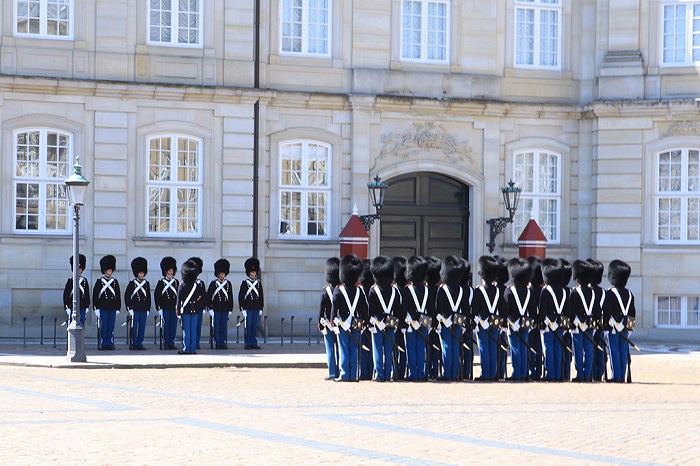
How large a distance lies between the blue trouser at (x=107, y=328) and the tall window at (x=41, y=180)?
2344 millimetres

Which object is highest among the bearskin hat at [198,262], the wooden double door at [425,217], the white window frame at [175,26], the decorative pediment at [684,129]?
the white window frame at [175,26]

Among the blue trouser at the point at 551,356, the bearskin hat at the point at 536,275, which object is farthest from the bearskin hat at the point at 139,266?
the blue trouser at the point at 551,356

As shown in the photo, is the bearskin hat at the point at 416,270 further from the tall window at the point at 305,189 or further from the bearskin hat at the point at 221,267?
the tall window at the point at 305,189

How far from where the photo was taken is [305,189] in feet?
75.6

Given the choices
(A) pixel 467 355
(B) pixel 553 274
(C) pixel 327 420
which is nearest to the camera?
(C) pixel 327 420

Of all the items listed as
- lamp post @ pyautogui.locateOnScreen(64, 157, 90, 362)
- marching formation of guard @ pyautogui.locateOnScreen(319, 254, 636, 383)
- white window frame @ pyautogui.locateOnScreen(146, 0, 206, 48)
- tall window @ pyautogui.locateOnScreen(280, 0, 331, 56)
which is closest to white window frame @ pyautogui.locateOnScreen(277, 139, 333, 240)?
tall window @ pyautogui.locateOnScreen(280, 0, 331, 56)

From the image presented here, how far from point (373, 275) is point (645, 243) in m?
8.77

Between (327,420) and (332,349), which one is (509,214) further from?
(327,420)

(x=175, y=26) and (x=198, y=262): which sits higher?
(x=175, y=26)

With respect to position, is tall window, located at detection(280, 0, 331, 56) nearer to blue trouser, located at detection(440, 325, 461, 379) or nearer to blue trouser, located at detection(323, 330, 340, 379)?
blue trouser, located at detection(323, 330, 340, 379)

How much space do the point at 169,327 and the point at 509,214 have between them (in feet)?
21.2

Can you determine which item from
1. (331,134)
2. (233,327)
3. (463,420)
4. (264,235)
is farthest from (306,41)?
(463,420)

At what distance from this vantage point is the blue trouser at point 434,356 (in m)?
16.1

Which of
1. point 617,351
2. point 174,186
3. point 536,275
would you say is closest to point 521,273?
point 536,275
